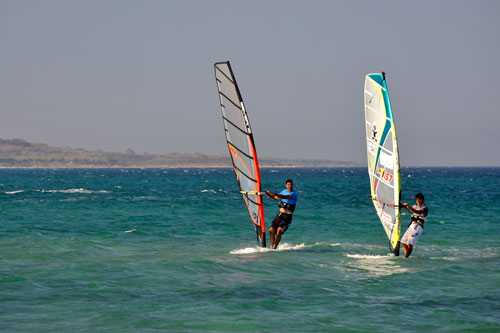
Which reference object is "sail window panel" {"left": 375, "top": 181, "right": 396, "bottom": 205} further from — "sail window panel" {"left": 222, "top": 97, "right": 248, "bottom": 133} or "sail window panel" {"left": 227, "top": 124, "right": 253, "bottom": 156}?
"sail window panel" {"left": 222, "top": 97, "right": 248, "bottom": 133}

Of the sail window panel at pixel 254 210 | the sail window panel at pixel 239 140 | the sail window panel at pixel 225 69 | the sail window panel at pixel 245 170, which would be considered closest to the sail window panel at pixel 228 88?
the sail window panel at pixel 225 69

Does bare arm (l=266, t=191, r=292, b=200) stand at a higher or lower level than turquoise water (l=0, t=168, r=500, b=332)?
higher

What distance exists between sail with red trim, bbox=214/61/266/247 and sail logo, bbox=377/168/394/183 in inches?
94.2

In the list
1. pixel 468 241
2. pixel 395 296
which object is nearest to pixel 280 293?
pixel 395 296

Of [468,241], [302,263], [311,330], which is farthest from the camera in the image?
[468,241]

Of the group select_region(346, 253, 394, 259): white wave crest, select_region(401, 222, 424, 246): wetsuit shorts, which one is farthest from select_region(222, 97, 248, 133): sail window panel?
select_region(346, 253, 394, 259): white wave crest

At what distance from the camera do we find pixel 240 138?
1302 cm

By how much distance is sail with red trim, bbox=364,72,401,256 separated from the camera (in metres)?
12.2

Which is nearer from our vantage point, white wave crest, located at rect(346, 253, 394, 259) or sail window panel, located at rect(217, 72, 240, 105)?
sail window panel, located at rect(217, 72, 240, 105)

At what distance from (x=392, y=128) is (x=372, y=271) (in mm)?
2655

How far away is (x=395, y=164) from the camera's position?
12.0 m

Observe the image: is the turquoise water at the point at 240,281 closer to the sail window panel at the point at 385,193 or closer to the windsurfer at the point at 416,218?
the windsurfer at the point at 416,218

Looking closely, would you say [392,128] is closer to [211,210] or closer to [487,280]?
[487,280]

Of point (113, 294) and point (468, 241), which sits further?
point (468, 241)
